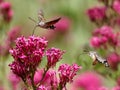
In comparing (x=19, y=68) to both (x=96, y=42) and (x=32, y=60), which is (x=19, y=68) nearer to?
(x=32, y=60)

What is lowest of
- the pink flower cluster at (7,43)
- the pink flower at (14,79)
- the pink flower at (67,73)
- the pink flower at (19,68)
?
the pink flower at (14,79)

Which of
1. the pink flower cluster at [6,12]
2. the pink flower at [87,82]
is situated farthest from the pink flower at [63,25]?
the pink flower cluster at [6,12]

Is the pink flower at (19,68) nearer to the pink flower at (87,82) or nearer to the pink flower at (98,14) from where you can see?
the pink flower at (98,14)

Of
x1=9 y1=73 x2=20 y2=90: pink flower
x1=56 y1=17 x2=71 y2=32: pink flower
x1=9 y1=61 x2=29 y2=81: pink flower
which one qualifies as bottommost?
x1=56 y1=17 x2=71 y2=32: pink flower

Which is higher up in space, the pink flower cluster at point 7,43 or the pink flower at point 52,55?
the pink flower at point 52,55

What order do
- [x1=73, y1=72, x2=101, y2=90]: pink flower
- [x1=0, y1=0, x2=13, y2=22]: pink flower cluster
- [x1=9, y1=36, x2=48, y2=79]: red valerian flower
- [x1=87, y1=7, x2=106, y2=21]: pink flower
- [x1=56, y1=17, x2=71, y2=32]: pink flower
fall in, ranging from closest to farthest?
[x1=9, y1=36, x2=48, y2=79]: red valerian flower, [x1=87, y1=7, x2=106, y2=21]: pink flower, [x1=0, y1=0, x2=13, y2=22]: pink flower cluster, [x1=73, y1=72, x2=101, y2=90]: pink flower, [x1=56, y1=17, x2=71, y2=32]: pink flower

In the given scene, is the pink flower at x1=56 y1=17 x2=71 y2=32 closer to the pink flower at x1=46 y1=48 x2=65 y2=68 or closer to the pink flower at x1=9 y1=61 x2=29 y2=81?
the pink flower at x1=46 y1=48 x2=65 y2=68

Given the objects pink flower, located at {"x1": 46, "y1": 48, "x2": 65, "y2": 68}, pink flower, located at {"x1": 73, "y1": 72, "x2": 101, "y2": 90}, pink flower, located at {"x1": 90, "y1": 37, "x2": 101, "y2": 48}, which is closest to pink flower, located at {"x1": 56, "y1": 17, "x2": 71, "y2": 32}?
pink flower, located at {"x1": 73, "y1": 72, "x2": 101, "y2": 90}

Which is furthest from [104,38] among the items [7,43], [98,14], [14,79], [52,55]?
[52,55]

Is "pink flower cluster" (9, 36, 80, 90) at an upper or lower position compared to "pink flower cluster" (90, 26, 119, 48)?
upper
